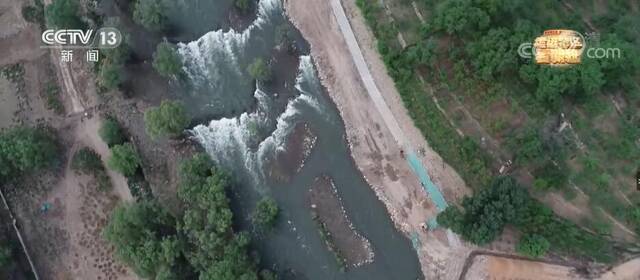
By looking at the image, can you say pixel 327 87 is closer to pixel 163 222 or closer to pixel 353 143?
pixel 353 143

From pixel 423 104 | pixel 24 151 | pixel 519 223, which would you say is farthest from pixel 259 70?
pixel 519 223

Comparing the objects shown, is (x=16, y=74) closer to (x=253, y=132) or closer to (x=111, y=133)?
(x=111, y=133)

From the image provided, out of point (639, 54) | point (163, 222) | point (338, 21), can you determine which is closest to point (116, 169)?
point (163, 222)

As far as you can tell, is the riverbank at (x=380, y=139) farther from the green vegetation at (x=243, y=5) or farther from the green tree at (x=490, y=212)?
the green vegetation at (x=243, y=5)

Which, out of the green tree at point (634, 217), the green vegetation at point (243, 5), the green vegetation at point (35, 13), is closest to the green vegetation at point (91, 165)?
the green vegetation at point (35, 13)

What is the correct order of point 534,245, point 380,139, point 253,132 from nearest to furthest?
point 534,245 → point 380,139 → point 253,132

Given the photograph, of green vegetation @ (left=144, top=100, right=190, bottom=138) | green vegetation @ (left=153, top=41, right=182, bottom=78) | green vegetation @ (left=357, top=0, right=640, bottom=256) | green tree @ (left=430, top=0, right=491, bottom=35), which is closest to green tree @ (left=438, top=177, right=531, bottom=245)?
green vegetation @ (left=357, top=0, right=640, bottom=256)

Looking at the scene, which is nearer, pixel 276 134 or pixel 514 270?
pixel 514 270
